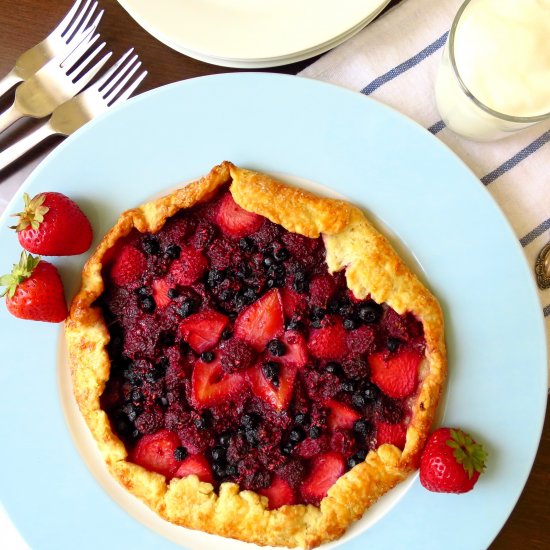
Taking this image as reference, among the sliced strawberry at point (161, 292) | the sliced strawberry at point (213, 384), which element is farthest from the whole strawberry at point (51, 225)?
the sliced strawberry at point (213, 384)

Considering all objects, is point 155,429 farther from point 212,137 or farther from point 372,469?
point 212,137

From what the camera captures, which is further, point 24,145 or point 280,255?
point 24,145

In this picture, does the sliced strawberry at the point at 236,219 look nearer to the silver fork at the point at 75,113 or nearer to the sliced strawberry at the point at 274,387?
the sliced strawberry at the point at 274,387

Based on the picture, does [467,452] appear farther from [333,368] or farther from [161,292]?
[161,292]

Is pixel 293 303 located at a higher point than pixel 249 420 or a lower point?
higher

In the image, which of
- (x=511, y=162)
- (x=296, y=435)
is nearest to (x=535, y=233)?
(x=511, y=162)

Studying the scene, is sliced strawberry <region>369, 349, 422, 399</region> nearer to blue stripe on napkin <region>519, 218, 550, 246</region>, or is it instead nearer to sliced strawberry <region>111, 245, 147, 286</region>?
blue stripe on napkin <region>519, 218, 550, 246</region>
